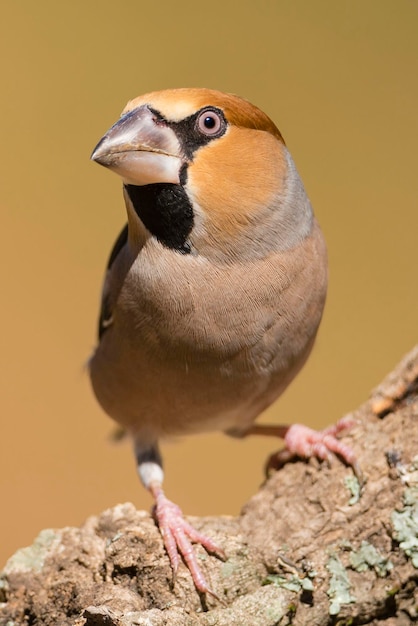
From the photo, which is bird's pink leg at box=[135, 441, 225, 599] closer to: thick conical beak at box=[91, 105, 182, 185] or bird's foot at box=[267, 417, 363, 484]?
bird's foot at box=[267, 417, 363, 484]

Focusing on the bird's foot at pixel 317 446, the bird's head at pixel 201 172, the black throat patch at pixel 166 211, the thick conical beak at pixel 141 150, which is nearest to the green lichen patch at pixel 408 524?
the bird's foot at pixel 317 446

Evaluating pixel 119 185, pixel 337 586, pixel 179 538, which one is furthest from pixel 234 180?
pixel 119 185

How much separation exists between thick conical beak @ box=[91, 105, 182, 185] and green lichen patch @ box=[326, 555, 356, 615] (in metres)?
1.04

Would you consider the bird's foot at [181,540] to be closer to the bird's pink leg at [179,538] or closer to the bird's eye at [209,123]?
the bird's pink leg at [179,538]

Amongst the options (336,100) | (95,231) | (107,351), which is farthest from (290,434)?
(336,100)

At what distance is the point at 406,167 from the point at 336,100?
549 millimetres

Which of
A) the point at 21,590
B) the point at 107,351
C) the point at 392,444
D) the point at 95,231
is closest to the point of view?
the point at 21,590

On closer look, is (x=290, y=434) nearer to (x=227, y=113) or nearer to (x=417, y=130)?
(x=227, y=113)

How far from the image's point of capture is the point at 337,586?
1.94 metres

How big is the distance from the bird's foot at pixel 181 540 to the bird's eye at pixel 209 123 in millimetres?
1035

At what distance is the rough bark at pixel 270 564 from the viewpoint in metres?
1.90

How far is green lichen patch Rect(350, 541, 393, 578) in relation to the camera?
6.42 feet

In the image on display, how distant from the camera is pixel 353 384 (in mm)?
4410

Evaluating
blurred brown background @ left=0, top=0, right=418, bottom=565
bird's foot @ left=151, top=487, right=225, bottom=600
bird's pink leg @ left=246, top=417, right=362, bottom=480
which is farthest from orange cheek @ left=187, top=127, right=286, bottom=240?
blurred brown background @ left=0, top=0, right=418, bottom=565
